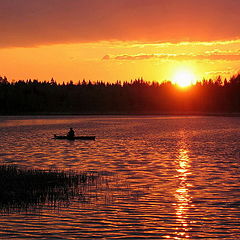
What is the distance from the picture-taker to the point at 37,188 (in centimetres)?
2478

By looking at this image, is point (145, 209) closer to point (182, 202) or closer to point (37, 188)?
point (182, 202)

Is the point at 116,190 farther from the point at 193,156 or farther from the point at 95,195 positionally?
the point at 193,156

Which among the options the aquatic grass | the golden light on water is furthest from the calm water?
the aquatic grass

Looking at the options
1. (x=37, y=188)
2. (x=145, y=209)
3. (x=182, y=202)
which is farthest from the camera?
(x=37, y=188)

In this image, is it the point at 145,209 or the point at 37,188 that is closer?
the point at 145,209

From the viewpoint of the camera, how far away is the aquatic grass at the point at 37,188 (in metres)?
22.0

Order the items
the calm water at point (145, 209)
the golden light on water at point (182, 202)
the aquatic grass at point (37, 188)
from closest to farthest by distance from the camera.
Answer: the calm water at point (145, 209)
the golden light on water at point (182, 202)
the aquatic grass at point (37, 188)

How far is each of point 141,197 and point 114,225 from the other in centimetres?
554

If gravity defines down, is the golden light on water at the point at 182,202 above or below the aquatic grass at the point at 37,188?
below

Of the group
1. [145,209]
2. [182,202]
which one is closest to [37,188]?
[145,209]

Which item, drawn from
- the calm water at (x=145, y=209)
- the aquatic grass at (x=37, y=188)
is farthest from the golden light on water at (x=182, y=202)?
the aquatic grass at (x=37, y=188)

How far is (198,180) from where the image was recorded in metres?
30.0

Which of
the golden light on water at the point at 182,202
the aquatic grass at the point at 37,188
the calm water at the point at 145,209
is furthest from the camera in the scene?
the aquatic grass at the point at 37,188

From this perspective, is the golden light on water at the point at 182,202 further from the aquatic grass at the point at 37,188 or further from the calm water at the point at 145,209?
the aquatic grass at the point at 37,188
